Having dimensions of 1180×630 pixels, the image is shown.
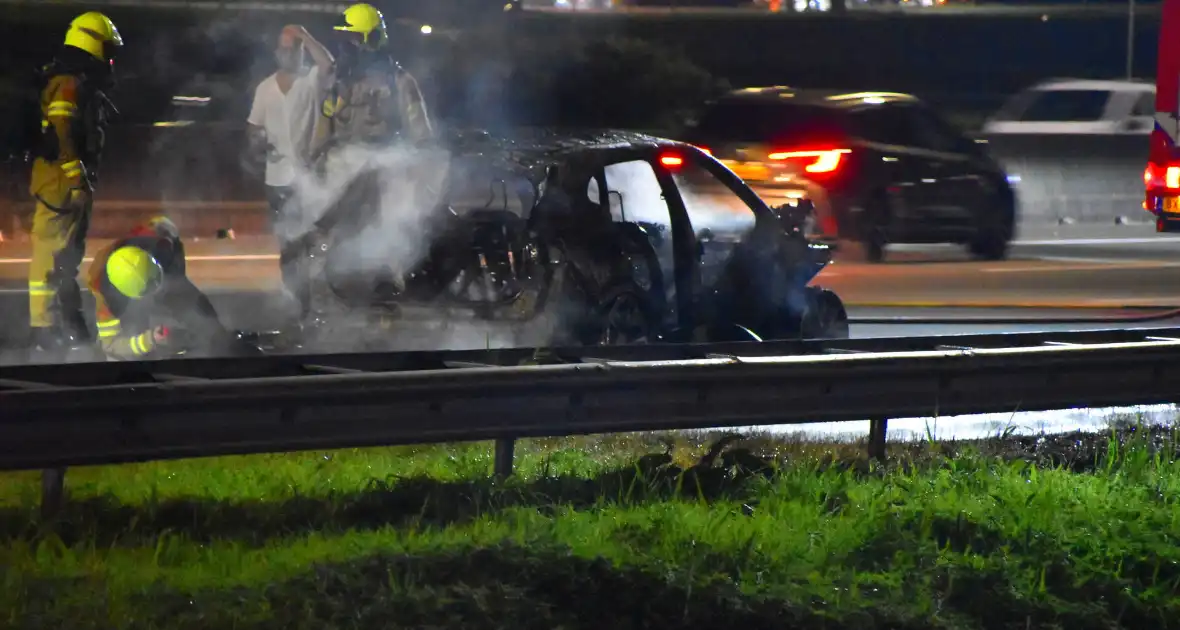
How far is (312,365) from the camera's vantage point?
7.02 metres

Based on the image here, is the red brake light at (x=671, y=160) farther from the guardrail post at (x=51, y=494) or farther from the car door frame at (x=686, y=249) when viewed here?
the guardrail post at (x=51, y=494)

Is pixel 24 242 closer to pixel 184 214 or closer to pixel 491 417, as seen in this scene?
pixel 184 214

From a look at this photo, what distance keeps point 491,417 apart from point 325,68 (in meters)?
4.79

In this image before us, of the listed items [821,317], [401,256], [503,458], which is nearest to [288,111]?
[401,256]

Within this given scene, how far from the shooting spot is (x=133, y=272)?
8500 mm

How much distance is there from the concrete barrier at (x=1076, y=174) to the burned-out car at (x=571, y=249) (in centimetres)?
1561

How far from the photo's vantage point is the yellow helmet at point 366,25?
1075cm

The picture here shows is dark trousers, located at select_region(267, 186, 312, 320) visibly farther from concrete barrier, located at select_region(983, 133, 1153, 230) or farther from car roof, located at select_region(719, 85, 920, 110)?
concrete barrier, located at select_region(983, 133, 1153, 230)

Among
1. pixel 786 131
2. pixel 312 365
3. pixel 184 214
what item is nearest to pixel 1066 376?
pixel 312 365

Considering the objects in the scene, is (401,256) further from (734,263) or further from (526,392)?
(526,392)

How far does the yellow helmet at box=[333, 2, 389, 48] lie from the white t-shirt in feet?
1.10

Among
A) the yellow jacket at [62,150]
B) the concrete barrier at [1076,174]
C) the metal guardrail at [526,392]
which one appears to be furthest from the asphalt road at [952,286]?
the concrete barrier at [1076,174]

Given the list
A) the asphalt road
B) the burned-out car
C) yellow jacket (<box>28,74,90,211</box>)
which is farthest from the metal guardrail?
yellow jacket (<box>28,74,90,211</box>)

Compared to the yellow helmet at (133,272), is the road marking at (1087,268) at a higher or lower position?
lower
